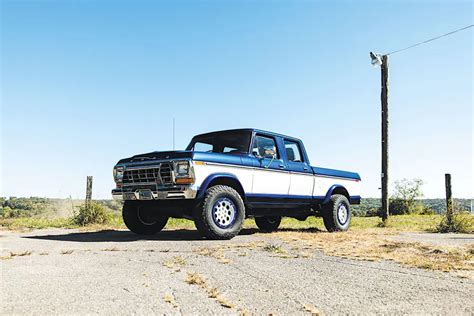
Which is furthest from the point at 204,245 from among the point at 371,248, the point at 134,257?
the point at 371,248

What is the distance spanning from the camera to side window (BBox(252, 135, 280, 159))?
28.3 ft

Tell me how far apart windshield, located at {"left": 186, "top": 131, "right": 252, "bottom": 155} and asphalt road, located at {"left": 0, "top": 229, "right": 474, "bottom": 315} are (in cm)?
321

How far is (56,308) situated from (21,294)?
1.90ft

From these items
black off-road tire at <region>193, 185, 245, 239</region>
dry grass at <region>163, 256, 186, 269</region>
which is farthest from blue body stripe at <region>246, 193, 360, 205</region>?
dry grass at <region>163, 256, 186, 269</region>

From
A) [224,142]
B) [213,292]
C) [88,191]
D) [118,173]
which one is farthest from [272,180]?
[88,191]

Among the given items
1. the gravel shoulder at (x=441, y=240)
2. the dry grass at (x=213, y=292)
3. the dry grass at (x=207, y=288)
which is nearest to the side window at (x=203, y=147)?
the gravel shoulder at (x=441, y=240)

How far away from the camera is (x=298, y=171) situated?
30.7ft

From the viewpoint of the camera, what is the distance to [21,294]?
338 cm

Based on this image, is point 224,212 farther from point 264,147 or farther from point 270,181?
point 264,147

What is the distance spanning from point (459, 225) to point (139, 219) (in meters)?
8.06

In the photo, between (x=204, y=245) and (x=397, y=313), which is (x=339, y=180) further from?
(x=397, y=313)

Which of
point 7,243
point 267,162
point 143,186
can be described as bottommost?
point 7,243

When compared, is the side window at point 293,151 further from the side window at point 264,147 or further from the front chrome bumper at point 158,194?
the front chrome bumper at point 158,194

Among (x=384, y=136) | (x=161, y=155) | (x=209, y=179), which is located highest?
(x=384, y=136)
